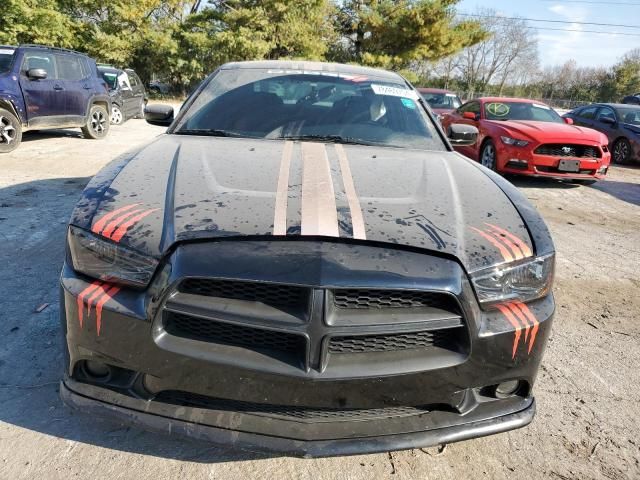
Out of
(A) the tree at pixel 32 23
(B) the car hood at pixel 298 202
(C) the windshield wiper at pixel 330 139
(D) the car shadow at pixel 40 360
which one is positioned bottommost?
(D) the car shadow at pixel 40 360

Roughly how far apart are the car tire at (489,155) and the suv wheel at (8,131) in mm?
8090

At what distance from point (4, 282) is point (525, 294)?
330cm

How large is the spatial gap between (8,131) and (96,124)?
2513 mm

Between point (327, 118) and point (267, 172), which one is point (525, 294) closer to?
point (267, 172)

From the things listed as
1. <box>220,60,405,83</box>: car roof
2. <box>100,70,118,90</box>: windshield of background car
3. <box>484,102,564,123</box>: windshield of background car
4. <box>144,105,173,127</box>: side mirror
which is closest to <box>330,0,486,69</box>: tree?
<box>100,70,118,90</box>: windshield of background car

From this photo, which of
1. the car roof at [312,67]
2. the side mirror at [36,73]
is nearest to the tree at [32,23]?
the side mirror at [36,73]

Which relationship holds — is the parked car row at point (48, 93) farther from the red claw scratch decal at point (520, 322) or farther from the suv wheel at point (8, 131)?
the red claw scratch decal at point (520, 322)

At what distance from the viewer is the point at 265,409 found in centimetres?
170

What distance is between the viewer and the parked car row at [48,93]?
27.2ft

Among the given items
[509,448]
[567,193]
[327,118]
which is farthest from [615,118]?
[509,448]

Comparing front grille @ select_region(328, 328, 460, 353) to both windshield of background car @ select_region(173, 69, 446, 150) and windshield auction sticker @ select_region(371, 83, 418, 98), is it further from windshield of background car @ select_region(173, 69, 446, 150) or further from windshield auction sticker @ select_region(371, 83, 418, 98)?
windshield auction sticker @ select_region(371, 83, 418, 98)

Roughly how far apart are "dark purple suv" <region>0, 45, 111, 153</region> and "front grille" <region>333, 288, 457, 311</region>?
8.62 metres

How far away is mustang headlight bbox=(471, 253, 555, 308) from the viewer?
1728mm

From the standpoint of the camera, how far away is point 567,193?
25.5 feet
